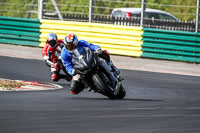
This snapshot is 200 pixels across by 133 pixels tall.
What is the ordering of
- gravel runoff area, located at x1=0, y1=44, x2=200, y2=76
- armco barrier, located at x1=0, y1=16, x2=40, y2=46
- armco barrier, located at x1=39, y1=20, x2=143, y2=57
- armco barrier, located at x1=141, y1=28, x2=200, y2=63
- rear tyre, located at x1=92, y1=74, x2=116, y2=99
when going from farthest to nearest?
armco barrier, located at x1=0, y1=16, x2=40, y2=46 < armco barrier, located at x1=39, y1=20, x2=143, y2=57 < armco barrier, located at x1=141, y1=28, x2=200, y2=63 < gravel runoff area, located at x1=0, y1=44, x2=200, y2=76 < rear tyre, located at x1=92, y1=74, x2=116, y2=99

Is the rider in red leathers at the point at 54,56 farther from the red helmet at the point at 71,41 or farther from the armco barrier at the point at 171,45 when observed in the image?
the armco barrier at the point at 171,45

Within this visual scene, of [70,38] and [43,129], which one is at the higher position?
[70,38]

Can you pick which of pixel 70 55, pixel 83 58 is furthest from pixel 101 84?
pixel 70 55

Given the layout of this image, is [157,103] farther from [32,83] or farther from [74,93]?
[32,83]

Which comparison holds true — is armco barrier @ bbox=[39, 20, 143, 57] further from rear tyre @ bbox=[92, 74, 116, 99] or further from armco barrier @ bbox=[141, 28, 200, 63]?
rear tyre @ bbox=[92, 74, 116, 99]

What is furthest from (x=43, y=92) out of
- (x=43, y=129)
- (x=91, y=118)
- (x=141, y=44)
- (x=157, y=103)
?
(x=141, y=44)

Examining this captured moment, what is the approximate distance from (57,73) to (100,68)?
3364 mm

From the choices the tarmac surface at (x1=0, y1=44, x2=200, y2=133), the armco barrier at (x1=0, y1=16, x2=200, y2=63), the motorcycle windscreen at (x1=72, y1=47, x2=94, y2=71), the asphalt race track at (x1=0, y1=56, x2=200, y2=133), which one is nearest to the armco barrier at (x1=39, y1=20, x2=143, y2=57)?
the armco barrier at (x1=0, y1=16, x2=200, y2=63)

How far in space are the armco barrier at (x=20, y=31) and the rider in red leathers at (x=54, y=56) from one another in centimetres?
931

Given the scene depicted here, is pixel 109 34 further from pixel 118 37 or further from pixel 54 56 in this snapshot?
pixel 54 56

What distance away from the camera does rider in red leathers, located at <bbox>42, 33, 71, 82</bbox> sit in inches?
590

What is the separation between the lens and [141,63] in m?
20.6

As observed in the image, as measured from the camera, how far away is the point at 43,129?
782cm

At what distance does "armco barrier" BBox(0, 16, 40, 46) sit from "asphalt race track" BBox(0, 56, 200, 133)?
873 centimetres
